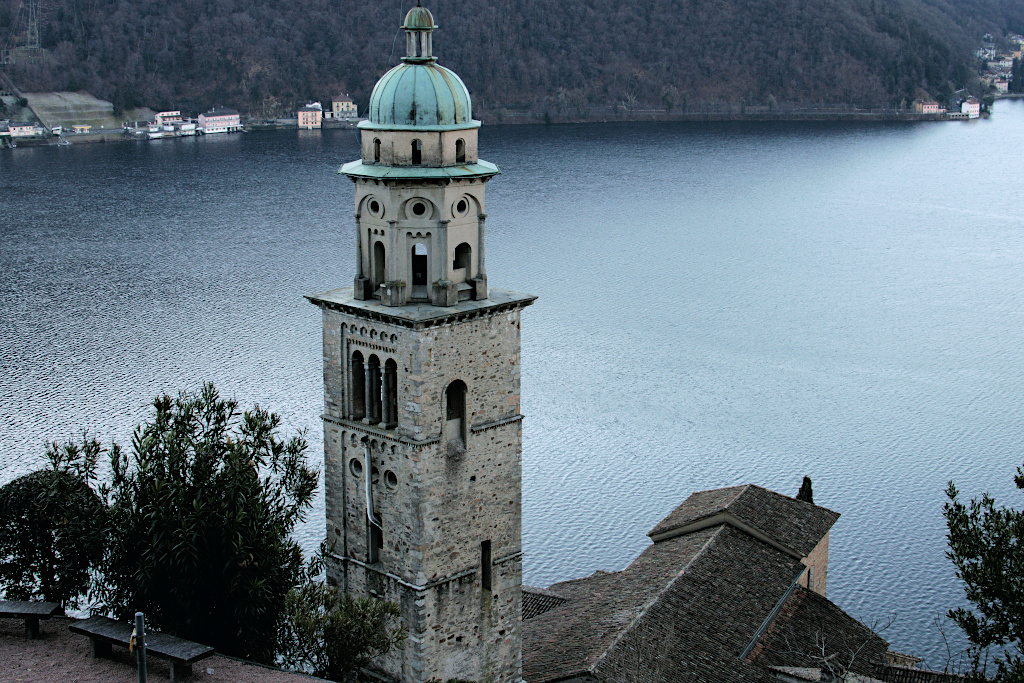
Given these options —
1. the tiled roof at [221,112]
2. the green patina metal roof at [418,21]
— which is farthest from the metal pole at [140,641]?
the tiled roof at [221,112]

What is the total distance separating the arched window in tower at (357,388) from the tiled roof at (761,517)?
10.6 meters

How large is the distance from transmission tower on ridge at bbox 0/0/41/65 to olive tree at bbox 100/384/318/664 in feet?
444

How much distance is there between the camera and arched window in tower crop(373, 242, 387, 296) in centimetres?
2156

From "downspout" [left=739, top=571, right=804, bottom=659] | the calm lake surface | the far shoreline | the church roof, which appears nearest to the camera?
the church roof

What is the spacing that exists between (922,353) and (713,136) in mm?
86252

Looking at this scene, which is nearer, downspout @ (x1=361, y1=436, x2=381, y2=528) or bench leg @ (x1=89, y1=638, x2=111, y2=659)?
bench leg @ (x1=89, y1=638, x2=111, y2=659)

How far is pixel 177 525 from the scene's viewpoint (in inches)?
875

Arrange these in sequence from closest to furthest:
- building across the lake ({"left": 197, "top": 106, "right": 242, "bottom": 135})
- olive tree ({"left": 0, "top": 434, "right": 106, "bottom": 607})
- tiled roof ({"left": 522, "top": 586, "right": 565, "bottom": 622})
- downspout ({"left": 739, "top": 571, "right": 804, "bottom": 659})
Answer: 1. olive tree ({"left": 0, "top": 434, "right": 106, "bottom": 607})
2. downspout ({"left": 739, "top": 571, "right": 804, "bottom": 659})
3. tiled roof ({"left": 522, "top": 586, "right": 565, "bottom": 622})
4. building across the lake ({"left": 197, "top": 106, "right": 242, "bottom": 135})

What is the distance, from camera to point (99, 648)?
1934 cm

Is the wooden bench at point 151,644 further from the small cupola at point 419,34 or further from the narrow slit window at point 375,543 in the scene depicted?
the small cupola at point 419,34

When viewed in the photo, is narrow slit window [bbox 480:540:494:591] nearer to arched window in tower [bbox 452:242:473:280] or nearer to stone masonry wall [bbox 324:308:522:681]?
stone masonry wall [bbox 324:308:522:681]

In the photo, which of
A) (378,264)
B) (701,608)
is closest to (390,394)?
(378,264)

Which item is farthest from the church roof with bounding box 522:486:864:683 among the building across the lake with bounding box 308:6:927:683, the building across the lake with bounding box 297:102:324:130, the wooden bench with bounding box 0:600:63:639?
the building across the lake with bounding box 297:102:324:130

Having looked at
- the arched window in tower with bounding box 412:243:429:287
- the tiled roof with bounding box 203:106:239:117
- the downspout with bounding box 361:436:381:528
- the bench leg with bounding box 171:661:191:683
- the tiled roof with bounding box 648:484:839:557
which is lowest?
the tiled roof with bounding box 648:484:839:557
